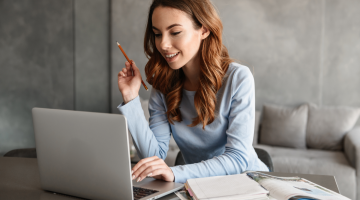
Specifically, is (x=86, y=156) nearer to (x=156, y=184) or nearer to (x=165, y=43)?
(x=156, y=184)

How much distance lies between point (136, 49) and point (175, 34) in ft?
9.07

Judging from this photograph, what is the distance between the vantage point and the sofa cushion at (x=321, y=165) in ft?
8.73

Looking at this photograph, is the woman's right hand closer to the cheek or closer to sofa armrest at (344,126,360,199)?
the cheek

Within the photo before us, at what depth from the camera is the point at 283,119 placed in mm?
3346

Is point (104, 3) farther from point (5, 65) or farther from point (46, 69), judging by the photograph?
point (5, 65)

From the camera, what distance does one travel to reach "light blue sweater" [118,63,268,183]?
3.84ft

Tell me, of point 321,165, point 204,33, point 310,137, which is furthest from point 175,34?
point 310,137

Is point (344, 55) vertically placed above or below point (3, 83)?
above

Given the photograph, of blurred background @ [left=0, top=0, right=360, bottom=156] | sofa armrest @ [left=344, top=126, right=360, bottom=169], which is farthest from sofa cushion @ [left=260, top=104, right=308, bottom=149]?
sofa armrest @ [left=344, top=126, right=360, bottom=169]

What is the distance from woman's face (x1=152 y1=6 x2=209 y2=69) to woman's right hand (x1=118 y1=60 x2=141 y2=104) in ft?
0.66

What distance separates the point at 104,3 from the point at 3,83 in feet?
5.30

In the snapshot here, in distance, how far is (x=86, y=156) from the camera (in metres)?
0.83

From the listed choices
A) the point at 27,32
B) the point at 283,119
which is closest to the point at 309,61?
the point at 283,119

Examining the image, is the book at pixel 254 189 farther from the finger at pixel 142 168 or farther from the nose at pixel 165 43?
the nose at pixel 165 43
